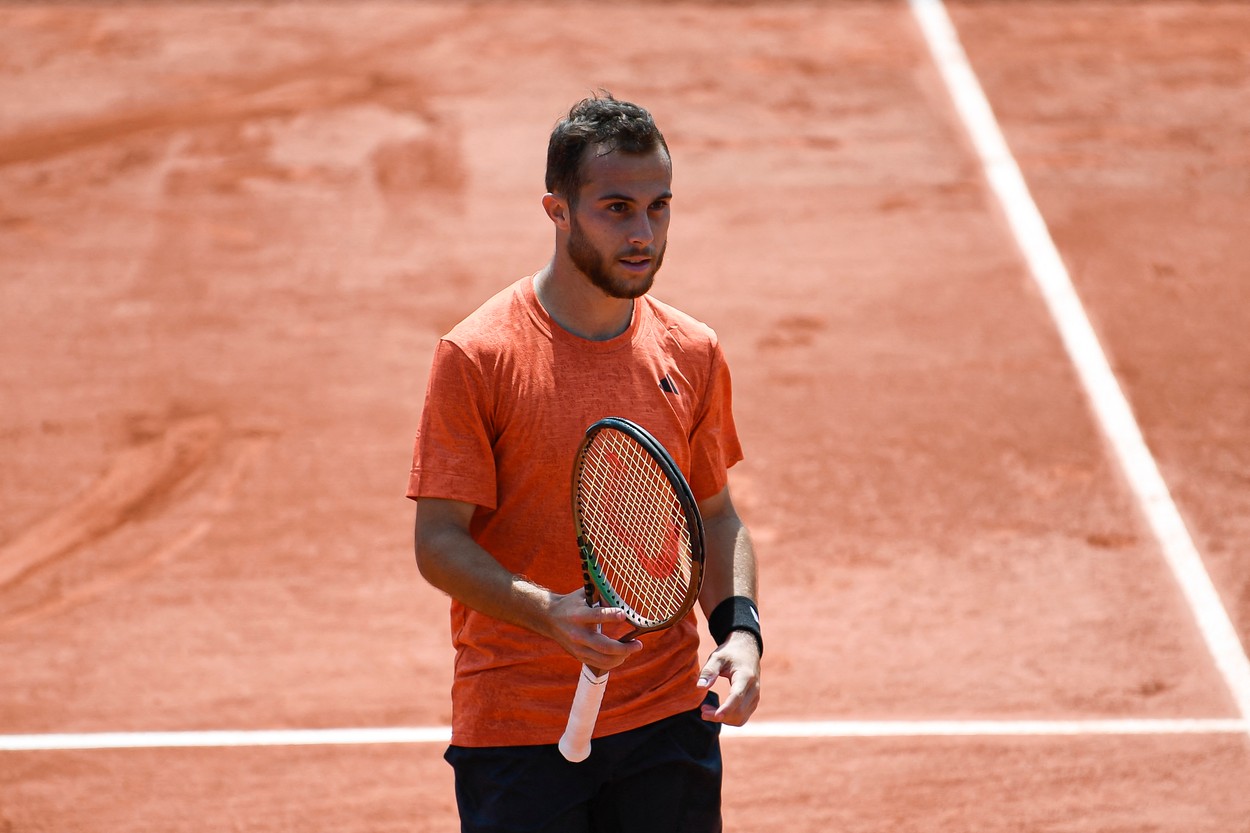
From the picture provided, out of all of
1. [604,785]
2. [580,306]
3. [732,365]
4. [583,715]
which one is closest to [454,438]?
[580,306]

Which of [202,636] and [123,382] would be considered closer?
[202,636]

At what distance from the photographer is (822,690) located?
6012 mm

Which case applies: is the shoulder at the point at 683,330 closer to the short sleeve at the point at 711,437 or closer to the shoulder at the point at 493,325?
the short sleeve at the point at 711,437

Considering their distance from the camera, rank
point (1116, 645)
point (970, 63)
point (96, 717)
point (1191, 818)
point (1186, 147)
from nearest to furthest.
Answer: point (1191, 818) < point (96, 717) < point (1116, 645) < point (1186, 147) < point (970, 63)

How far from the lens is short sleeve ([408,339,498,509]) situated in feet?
10.5

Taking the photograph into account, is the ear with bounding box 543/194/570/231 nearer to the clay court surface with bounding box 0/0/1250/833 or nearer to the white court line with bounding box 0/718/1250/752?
the clay court surface with bounding box 0/0/1250/833

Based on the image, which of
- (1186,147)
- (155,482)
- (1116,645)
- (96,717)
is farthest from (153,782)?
(1186,147)

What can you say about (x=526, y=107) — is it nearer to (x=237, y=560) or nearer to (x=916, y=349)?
(x=916, y=349)

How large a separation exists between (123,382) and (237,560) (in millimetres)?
1855

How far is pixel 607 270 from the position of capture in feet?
10.7

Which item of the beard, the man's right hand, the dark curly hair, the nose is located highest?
the dark curly hair

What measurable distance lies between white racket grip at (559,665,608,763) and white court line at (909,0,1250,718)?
3.69 meters

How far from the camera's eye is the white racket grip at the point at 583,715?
10.3ft

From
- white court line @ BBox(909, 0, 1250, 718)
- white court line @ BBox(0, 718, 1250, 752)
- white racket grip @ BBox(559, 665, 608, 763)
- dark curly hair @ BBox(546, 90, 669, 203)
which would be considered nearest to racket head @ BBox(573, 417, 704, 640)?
white racket grip @ BBox(559, 665, 608, 763)
